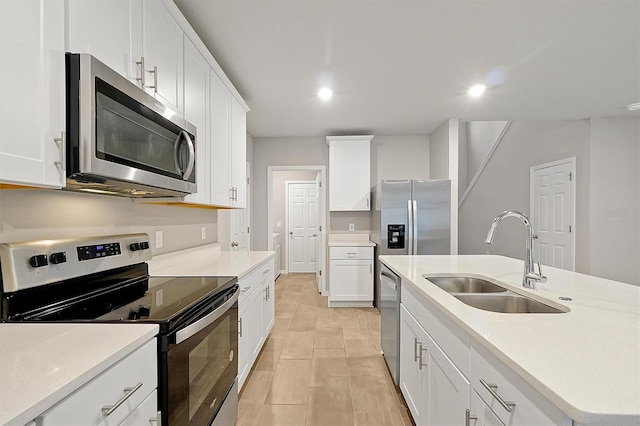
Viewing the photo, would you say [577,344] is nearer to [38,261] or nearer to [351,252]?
[38,261]

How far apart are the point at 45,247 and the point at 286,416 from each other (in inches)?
65.4

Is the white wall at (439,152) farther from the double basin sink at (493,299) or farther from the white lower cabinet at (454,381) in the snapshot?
the white lower cabinet at (454,381)

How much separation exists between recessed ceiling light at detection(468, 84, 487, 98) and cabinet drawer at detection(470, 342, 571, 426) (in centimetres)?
292

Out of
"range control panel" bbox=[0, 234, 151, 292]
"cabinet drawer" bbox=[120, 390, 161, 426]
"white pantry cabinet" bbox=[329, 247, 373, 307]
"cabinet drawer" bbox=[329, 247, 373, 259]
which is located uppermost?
"range control panel" bbox=[0, 234, 151, 292]

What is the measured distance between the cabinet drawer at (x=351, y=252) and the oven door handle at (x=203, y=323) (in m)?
2.71

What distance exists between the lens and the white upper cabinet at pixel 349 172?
185 inches

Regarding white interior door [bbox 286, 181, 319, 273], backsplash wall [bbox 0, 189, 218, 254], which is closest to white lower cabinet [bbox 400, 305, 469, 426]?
backsplash wall [bbox 0, 189, 218, 254]

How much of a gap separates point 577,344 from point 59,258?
179cm

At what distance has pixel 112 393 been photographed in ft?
2.73

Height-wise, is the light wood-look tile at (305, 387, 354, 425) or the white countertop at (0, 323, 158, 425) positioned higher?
the white countertop at (0, 323, 158, 425)

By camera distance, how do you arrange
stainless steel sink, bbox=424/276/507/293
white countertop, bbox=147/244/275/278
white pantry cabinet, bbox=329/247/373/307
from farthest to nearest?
white pantry cabinet, bbox=329/247/373/307, white countertop, bbox=147/244/275/278, stainless steel sink, bbox=424/276/507/293

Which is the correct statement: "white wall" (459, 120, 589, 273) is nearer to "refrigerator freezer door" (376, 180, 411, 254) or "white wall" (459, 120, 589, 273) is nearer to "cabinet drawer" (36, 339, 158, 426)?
"refrigerator freezer door" (376, 180, 411, 254)

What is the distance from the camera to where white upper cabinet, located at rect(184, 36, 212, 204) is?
1.99 meters

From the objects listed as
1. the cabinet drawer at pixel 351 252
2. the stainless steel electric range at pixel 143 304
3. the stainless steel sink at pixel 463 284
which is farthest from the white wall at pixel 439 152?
the stainless steel electric range at pixel 143 304
